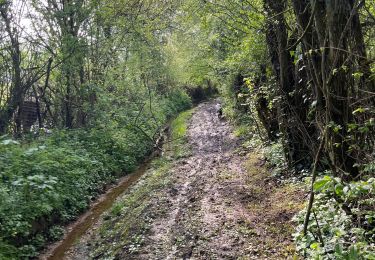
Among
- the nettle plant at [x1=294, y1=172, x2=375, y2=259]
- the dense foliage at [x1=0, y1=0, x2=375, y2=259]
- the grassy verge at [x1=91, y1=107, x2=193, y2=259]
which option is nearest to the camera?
the nettle plant at [x1=294, y1=172, x2=375, y2=259]

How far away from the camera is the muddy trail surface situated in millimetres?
6250

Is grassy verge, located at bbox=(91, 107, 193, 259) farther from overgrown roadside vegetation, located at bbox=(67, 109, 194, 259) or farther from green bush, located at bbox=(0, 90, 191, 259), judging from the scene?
green bush, located at bbox=(0, 90, 191, 259)

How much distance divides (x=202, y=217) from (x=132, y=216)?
72.0 inches

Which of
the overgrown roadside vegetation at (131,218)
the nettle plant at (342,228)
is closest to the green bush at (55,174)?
the overgrown roadside vegetation at (131,218)

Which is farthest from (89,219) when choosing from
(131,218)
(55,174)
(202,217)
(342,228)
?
(342,228)

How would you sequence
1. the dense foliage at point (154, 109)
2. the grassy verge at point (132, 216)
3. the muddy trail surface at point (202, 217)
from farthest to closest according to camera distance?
the grassy verge at point (132, 216)
the muddy trail surface at point (202, 217)
the dense foliage at point (154, 109)

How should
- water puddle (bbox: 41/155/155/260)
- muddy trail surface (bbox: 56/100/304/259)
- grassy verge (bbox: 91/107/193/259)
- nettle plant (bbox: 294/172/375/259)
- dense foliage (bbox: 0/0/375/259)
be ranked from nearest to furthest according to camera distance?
1. nettle plant (bbox: 294/172/375/259)
2. dense foliage (bbox: 0/0/375/259)
3. muddy trail surface (bbox: 56/100/304/259)
4. grassy verge (bbox: 91/107/193/259)
5. water puddle (bbox: 41/155/155/260)

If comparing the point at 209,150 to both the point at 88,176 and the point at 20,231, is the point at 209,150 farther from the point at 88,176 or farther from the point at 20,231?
the point at 20,231

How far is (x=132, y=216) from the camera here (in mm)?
8445

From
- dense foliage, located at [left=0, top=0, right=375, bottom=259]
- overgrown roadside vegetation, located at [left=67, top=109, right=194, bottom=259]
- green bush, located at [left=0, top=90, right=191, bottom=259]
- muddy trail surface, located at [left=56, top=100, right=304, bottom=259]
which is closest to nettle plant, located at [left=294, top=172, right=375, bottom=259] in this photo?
dense foliage, located at [left=0, top=0, right=375, bottom=259]

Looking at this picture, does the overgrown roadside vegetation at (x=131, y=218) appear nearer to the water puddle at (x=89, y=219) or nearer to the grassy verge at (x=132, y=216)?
the grassy verge at (x=132, y=216)

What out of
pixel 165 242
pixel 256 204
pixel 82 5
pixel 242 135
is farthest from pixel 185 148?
pixel 165 242

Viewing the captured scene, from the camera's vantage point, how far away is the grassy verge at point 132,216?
7.06 m

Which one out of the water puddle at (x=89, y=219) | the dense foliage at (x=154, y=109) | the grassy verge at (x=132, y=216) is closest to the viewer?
the dense foliage at (x=154, y=109)
